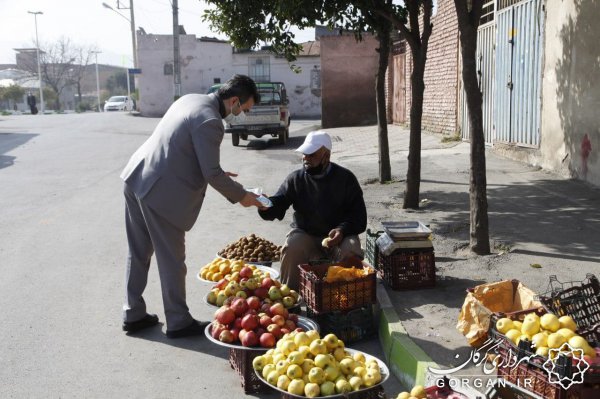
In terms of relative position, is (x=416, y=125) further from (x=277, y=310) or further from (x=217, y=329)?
(x=217, y=329)

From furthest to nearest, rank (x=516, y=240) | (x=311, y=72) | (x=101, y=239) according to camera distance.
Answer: (x=311, y=72), (x=101, y=239), (x=516, y=240)

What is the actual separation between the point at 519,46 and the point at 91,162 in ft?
37.5

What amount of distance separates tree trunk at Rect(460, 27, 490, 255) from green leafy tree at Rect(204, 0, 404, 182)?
299cm

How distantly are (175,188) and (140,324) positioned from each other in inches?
50.6

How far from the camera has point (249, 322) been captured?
4816mm

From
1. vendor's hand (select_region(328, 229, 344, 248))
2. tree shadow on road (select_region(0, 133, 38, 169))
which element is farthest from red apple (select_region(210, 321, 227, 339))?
tree shadow on road (select_region(0, 133, 38, 169))

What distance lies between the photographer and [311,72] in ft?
153

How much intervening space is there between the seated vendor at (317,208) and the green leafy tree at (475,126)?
5.25 feet

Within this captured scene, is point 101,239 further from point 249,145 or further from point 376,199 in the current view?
point 249,145

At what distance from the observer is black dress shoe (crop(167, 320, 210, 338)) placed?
5.62 meters

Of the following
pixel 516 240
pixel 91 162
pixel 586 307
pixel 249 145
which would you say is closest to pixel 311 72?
pixel 249 145

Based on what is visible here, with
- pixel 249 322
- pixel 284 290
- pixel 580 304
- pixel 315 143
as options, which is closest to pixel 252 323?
pixel 249 322

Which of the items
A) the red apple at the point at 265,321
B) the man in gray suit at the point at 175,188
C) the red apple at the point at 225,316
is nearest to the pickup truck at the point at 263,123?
the man in gray suit at the point at 175,188

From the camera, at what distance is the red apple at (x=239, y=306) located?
502 cm
